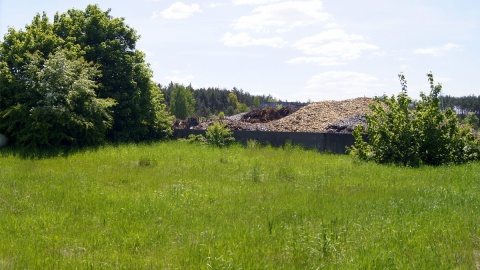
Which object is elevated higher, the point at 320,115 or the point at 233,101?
the point at 233,101

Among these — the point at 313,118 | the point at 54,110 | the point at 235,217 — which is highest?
the point at 313,118

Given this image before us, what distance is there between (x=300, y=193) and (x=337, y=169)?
12.8 ft

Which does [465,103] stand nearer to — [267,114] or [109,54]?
[267,114]

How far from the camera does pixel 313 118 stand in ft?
87.3

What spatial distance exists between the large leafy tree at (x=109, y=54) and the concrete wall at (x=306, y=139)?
4.53m

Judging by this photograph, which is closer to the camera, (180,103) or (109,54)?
(109,54)

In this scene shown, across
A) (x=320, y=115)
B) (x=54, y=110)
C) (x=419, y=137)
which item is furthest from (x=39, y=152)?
(x=320, y=115)

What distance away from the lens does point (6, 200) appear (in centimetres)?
919

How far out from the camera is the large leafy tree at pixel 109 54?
20.2 meters

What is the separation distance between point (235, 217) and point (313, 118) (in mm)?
18838

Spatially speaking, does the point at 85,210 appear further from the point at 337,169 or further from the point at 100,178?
the point at 337,169

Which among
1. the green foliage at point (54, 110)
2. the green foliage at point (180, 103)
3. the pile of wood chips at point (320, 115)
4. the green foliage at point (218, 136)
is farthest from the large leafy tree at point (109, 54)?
the green foliage at point (180, 103)

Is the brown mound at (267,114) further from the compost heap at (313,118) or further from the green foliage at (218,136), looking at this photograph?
the green foliage at (218,136)

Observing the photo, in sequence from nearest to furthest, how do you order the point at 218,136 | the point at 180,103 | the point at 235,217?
the point at 235,217, the point at 218,136, the point at 180,103
